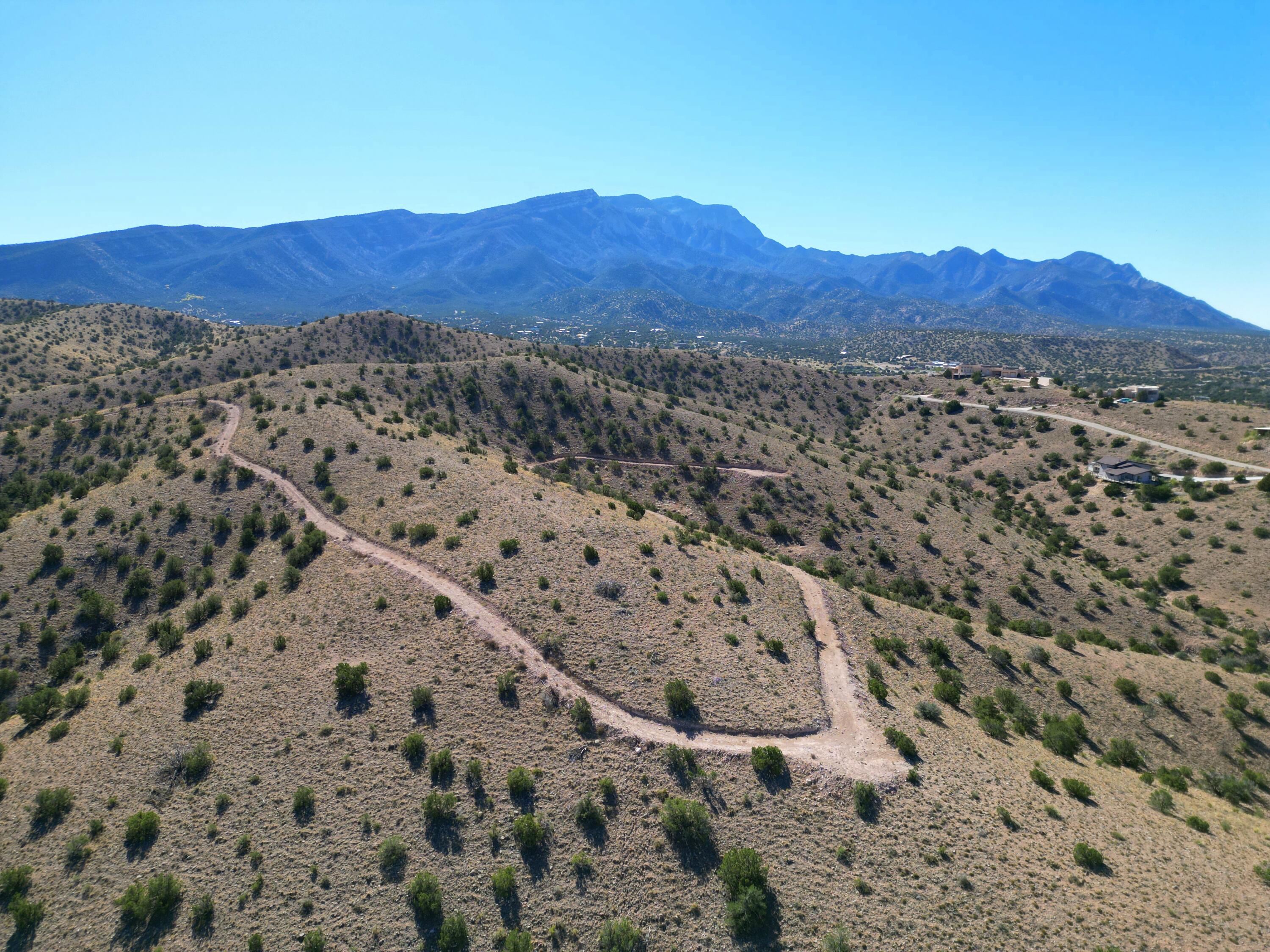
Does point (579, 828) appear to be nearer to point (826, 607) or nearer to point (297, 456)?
point (826, 607)

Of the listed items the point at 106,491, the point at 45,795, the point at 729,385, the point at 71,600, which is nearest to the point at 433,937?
the point at 45,795

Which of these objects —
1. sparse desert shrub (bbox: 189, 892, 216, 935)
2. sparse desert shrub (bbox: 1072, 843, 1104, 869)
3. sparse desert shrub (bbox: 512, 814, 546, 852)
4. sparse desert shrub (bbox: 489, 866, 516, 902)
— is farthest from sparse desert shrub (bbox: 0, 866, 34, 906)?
sparse desert shrub (bbox: 1072, 843, 1104, 869)

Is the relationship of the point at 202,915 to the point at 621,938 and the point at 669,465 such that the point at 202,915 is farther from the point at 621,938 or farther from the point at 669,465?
the point at 669,465

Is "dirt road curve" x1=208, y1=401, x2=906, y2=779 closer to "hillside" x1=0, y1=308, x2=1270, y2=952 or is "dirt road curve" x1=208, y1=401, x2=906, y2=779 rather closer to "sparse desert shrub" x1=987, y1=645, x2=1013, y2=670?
"hillside" x1=0, y1=308, x2=1270, y2=952

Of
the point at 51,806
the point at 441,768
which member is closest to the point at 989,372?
the point at 441,768

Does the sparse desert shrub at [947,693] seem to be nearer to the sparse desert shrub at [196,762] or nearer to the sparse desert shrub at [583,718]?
the sparse desert shrub at [583,718]

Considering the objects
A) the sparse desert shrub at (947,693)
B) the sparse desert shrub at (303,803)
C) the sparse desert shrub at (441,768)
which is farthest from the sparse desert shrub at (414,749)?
the sparse desert shrub at (947,693)
